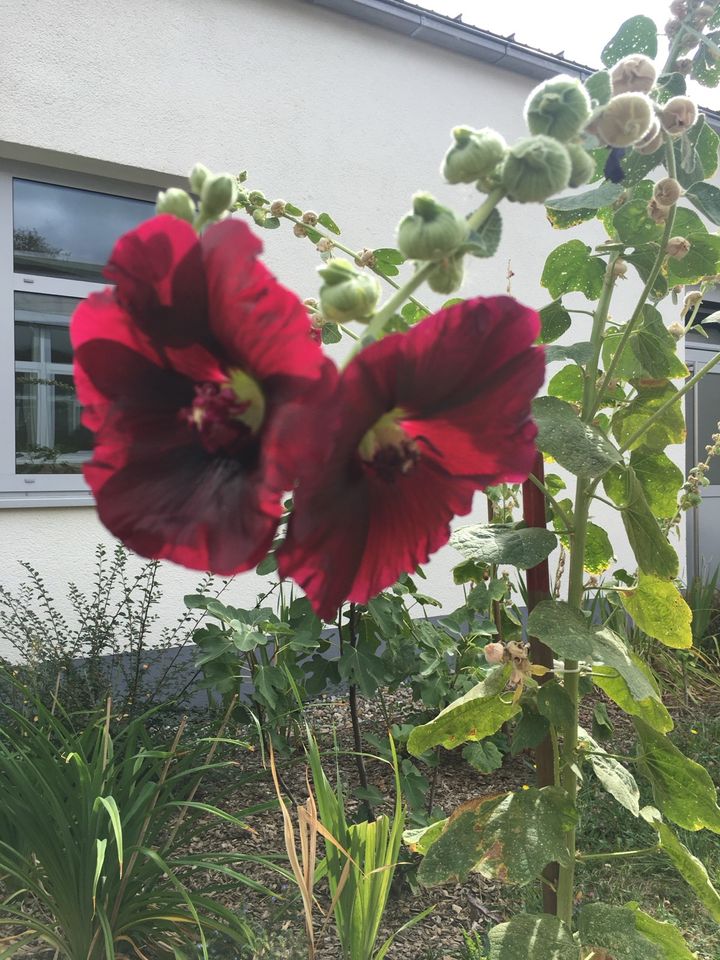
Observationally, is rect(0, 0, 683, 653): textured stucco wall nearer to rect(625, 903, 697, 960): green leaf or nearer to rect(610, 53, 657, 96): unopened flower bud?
rect(625, 903, 697, 960): green leaf

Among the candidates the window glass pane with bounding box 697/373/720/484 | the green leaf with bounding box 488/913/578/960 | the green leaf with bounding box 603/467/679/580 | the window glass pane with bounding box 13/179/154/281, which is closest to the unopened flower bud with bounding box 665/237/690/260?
the green leaf with bounding box 603/467/679/580

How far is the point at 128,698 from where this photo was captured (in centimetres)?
248

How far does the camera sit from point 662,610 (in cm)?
102

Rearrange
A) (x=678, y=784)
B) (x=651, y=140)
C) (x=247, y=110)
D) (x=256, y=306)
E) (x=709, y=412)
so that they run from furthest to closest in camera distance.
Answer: (x=709, y=412)
(x=247, y=110)
(x=678, y=784)
(x=651, y=140)
(x=256, y=306)

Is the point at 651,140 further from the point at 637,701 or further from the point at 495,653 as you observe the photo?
the point at 637,701

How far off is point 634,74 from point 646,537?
0.56m

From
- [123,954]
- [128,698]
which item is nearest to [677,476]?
[123,954]

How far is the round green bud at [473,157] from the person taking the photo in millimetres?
288

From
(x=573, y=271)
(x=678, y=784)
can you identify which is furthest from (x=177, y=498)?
(x=678, y=784)

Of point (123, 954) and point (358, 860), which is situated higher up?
point (358, 860)

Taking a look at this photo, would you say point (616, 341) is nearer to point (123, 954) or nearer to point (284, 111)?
point (123, 954)

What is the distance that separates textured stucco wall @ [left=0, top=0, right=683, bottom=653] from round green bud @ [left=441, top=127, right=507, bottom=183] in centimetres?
313

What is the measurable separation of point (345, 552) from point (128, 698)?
2.44 m

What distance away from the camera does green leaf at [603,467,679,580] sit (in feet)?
2.82
